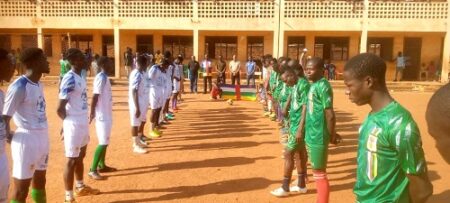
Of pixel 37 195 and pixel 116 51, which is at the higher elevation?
pixel 116 51

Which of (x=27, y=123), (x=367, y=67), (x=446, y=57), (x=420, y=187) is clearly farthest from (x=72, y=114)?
(x=446, y=57)

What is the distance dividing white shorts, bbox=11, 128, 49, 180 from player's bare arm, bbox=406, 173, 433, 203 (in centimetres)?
318

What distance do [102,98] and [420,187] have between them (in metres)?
4.74

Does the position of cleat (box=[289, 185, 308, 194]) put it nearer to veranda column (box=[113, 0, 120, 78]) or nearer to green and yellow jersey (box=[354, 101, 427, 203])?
green and yellow jersey (box=[354, 101, 427, 203])

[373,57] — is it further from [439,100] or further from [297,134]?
[297,134]

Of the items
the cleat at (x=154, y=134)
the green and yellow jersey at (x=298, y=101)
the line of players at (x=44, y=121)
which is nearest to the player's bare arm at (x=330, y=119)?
the green and yellow jersey at (x=298, y=101)

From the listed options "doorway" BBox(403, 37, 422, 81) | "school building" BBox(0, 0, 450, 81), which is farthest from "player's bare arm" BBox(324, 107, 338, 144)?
"doorway" BBox(403, 37, 422, 81)

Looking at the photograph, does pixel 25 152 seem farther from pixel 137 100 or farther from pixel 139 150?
pixel 139 150

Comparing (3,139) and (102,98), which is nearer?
(3,139)

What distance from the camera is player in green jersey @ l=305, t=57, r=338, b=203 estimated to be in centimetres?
451

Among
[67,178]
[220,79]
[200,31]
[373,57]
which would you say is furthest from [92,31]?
[373,57]

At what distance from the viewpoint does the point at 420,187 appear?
7.23 ft

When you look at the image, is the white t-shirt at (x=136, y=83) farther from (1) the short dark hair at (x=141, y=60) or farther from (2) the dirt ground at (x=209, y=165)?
(2) the dirt ground at (x=209, y=165)

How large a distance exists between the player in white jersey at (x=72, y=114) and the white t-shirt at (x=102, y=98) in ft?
3.04
